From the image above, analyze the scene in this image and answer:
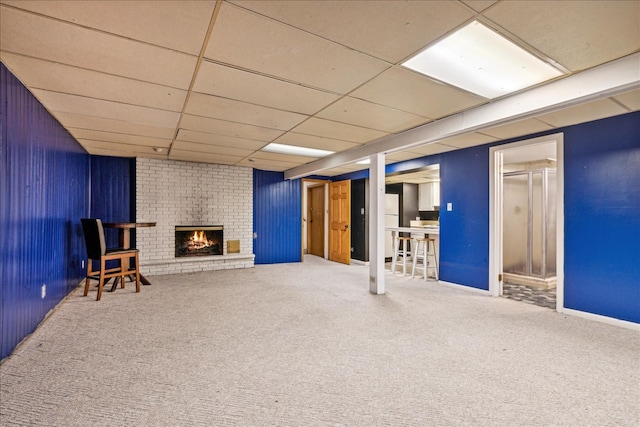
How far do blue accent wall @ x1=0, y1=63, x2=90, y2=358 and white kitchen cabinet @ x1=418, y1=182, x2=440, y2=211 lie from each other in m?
7.35

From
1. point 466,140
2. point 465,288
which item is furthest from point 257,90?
point 465,288

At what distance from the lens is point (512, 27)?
1702mm

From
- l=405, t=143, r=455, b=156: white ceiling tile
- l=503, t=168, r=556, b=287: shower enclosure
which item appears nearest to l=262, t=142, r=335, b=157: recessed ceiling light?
l=405, t=143, r=455, b=156: white ceiling tile

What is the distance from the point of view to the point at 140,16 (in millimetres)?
1606

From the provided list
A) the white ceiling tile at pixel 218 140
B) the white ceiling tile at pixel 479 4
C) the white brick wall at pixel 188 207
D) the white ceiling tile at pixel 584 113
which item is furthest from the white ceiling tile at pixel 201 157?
the white ceiling tile at pixel 584 113

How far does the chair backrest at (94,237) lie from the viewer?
3.78 m

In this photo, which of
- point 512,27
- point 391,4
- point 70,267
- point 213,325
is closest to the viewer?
point 391,4

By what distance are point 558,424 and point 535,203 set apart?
14.8 ft

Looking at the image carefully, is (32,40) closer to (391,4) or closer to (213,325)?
(391,4)

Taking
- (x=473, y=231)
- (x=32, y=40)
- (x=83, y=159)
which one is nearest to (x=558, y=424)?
(x=473, y=231)

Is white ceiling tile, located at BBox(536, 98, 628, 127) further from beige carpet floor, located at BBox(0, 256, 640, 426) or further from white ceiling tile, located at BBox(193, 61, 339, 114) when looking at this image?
white ceiling tile, located at BBox(193, 61, 339, 114)

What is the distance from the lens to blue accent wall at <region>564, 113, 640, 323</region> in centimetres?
295

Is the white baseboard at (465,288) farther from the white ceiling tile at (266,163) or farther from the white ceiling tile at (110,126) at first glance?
the white ceiling tile at (110,126)

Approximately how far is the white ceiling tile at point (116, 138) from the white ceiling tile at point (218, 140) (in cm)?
44
